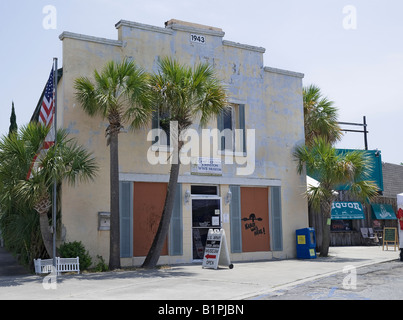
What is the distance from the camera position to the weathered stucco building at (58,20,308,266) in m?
14.4

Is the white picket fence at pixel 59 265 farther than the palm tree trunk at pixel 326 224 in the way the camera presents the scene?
No

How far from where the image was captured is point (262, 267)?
14.4m

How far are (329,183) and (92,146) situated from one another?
8305 mm

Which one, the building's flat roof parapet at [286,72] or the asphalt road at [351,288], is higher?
the building's flat roof parapet at [286,72]

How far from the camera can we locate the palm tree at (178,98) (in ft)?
44.4

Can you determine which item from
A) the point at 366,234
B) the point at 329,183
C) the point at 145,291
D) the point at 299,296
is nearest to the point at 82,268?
the point at 145,291

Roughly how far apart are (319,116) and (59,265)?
1200 centimetres

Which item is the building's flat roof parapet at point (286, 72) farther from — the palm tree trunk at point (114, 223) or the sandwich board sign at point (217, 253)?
the palm tree trunk at point (114, 223)

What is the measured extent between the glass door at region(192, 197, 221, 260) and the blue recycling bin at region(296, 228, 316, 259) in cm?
316

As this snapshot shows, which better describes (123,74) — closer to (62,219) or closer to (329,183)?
(62,219)

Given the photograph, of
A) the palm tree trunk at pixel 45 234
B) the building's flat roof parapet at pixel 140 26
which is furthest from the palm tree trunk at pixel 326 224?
the palm tree trunk at pixel 45 234

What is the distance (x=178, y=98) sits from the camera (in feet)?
44.3

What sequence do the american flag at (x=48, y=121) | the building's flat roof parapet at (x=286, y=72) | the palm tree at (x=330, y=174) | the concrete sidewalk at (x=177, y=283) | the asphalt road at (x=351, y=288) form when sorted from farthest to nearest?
the building's flat roof parapet at (x=286, y=72) → the palm tree at (x=330, y=174) → the american flag at (x=48, y=121) → the concrete sidewalk at (x=177, y=283) → the asphalt road at (x=351, y=288)

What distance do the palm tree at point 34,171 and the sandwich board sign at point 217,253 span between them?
4.03 meters
